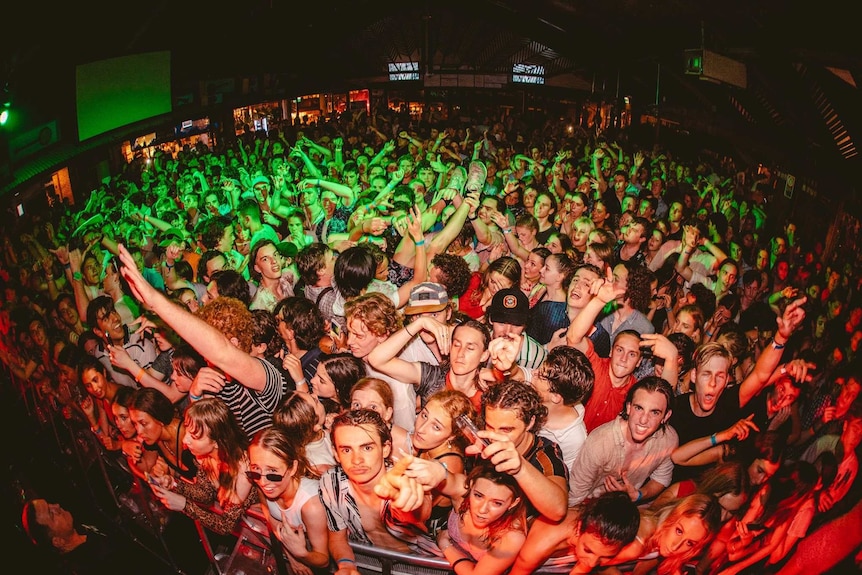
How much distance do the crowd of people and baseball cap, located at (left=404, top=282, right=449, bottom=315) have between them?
0.04ft

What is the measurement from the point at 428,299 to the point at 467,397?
730mm

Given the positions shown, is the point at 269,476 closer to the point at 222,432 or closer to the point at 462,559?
the point at 222,432

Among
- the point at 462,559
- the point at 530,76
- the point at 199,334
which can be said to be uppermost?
the point at 530,76

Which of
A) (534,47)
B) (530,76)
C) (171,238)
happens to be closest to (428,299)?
(171,238)

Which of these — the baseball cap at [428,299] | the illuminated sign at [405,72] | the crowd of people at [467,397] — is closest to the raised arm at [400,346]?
the crowd of people at [467,397]

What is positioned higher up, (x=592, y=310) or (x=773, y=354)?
(x=592, y=310)

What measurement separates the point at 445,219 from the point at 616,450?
10.5 feet

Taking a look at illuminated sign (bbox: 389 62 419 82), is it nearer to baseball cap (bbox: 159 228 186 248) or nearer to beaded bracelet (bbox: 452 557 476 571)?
baseball cap (bbox: 159 228 186 248)

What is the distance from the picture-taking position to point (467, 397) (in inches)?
86.5

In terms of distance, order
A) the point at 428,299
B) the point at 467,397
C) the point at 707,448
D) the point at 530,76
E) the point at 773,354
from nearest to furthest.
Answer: the point at 467,397, the point at 707,448, the point at 773,354, the point at 428,299, the point at 530,76

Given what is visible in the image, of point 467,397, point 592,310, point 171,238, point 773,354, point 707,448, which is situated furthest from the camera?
point 171,238

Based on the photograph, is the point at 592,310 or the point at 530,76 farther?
the point at 530,76

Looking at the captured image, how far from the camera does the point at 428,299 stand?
279 cm

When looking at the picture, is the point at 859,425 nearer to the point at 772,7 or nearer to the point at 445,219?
the point at 445,219
